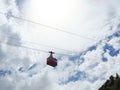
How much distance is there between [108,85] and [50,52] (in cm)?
4010

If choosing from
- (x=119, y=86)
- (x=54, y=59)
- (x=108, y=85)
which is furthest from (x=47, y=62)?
(x=108, y=85)

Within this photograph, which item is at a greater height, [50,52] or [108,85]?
[108,85]

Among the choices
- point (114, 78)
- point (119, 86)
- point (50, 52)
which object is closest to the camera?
point (50, 52)

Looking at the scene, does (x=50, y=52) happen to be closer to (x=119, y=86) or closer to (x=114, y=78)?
(x=119, y=86)

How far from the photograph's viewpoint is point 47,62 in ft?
109

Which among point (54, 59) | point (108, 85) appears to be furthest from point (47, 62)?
point (108, 85)

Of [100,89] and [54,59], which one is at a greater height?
[100,89]

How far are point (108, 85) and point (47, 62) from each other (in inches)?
1571

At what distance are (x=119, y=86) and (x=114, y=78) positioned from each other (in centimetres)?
602

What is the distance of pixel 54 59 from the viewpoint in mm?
33938

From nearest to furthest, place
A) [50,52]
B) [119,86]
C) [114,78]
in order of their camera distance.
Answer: [50,52], [119,86], [114,78]

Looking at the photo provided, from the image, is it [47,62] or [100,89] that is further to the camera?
[100,89]

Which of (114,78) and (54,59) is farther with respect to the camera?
(114,78)

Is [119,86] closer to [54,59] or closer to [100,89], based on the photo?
[100,89]
